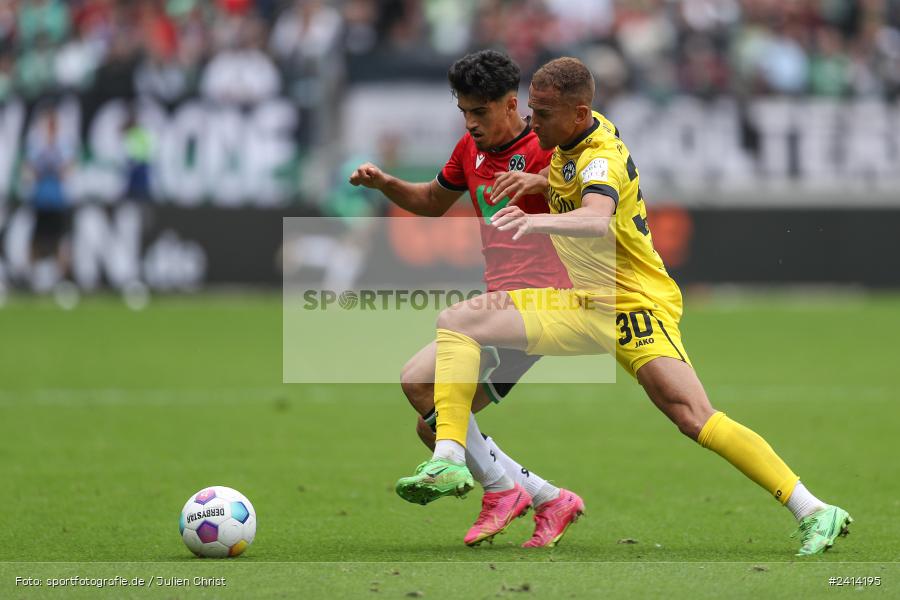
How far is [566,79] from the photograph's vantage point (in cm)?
618

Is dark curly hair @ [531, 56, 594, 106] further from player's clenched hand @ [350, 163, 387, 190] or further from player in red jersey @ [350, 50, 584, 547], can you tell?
player's clenched hand @ [350, 163, 387, 190]

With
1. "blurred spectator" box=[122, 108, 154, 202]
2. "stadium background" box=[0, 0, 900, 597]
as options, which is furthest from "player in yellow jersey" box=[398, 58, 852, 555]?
"blurred spectator" box=[122, 108, 154, 202]

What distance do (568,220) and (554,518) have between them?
1659 mm

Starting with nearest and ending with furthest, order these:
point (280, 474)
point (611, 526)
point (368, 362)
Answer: point (611, 526) < point (280, 474) < point (368, 362)

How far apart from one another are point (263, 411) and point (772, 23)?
14.8 m

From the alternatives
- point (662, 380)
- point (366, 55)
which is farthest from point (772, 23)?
point (662, 380)

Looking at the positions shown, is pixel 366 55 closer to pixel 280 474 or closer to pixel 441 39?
pixel 441 39

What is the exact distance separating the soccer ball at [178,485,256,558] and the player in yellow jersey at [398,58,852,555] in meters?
0.85

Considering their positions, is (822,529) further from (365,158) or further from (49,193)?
(49,193)

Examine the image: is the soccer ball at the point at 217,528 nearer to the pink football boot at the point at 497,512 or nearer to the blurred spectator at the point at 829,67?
the pink football boot at the point at 497,512

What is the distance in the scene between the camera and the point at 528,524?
7.49m

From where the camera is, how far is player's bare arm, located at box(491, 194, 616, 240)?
226 inches

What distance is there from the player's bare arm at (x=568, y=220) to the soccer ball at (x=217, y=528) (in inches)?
68.0

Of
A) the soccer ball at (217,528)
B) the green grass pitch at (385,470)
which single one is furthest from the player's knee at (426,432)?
the soccer ball at (217,528)
